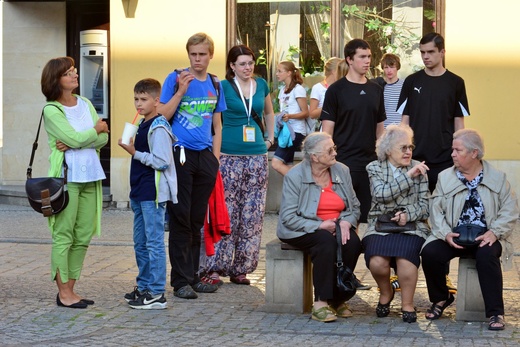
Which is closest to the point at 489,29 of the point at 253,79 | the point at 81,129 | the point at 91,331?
the point at 253,79

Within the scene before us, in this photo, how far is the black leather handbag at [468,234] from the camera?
6949mm

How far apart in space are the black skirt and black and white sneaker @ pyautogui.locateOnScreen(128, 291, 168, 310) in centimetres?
145

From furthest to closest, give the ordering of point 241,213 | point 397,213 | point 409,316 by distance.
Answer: point 241,213 → point 397,213 → point 409,316

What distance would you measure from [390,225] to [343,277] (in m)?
0.50

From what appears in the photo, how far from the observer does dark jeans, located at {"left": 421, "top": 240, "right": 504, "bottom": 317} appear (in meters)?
6.82

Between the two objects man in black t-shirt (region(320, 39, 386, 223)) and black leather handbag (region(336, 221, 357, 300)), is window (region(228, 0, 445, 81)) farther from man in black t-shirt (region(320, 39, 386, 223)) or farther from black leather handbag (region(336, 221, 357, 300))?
black leather handbag (region(336, 221, 357, 300))

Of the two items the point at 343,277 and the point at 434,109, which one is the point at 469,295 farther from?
the point at 434,109

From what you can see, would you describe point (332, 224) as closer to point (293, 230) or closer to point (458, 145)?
point (293, 230)

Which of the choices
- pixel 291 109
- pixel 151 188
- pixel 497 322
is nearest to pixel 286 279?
pixel 151 188

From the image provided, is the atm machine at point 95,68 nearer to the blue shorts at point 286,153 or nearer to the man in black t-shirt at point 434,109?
the blue shorts at point 286,153

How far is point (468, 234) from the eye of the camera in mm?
6969

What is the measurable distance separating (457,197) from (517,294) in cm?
125

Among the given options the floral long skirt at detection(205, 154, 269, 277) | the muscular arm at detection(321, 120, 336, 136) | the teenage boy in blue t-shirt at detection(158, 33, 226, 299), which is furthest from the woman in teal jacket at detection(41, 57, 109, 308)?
the muscular arm at detection(321, 120, 336, 136)

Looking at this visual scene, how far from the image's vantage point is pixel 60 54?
14531mm
